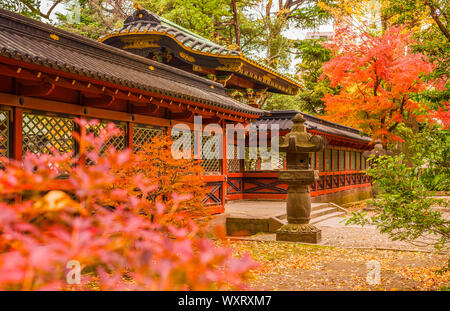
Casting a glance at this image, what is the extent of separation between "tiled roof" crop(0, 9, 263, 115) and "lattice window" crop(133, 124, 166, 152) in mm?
1128

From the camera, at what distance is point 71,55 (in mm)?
7598

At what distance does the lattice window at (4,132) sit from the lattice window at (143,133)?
2815mm

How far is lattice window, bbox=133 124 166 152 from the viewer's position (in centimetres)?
910

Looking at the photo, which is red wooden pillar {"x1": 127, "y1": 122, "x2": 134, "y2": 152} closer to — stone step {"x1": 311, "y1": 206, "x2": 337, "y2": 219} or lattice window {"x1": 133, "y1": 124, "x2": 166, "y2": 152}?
lattice window {"x1": 133, "y1": 124, "x2": 166, "y2": 152}

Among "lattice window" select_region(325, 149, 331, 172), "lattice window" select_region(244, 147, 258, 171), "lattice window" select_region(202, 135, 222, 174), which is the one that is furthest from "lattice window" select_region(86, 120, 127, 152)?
"lattice window" select_region(325, 149, 331, 172)

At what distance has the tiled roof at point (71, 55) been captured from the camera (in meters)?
6.05

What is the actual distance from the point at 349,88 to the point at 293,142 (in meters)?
8.85

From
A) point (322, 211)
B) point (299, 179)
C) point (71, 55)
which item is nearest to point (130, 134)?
point (71, 55)

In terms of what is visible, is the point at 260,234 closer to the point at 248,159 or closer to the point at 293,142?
the point at 293,142

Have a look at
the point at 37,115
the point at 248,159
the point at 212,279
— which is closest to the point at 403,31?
the point at 248,159

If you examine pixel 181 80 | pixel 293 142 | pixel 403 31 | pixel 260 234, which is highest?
pixel 403 31

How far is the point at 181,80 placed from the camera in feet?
37.4

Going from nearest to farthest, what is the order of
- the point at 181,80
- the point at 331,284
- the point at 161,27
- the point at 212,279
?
the point at 212,279
the point at 331,284
the point at 181,80
the point at 161,27

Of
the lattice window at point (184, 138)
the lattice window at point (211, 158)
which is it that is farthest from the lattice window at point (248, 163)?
the lattice window at point (184, 138)
